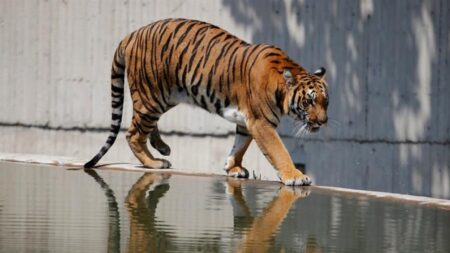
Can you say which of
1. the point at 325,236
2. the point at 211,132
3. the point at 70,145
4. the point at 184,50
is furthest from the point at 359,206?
the point at 70,145

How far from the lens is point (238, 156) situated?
8.82 metres

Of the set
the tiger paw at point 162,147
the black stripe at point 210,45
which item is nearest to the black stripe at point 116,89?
the tiger paw at point 162,147

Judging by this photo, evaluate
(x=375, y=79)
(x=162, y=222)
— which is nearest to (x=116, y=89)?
(x=375, y=79)

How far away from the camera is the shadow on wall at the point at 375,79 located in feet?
35.9

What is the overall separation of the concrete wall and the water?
293 centimetres

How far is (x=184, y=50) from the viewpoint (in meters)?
9.13

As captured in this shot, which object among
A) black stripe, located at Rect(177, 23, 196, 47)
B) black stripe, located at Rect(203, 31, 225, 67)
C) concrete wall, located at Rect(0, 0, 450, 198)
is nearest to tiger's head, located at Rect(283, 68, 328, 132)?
black stripe, located at Rect(203, 31, 225, 67)

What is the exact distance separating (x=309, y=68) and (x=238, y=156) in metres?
2.37

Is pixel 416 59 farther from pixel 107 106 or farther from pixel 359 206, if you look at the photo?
pixel 359 206

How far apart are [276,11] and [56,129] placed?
89.9 inches

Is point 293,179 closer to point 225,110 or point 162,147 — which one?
point 225,110

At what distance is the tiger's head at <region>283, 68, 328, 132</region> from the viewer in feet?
27.0

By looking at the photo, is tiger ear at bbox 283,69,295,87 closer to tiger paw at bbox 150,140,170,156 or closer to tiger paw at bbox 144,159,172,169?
tiger paw at bbox 144,159,172,169

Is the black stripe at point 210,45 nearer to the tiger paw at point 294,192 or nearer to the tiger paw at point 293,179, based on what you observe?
the tiger paw at point 293,179
